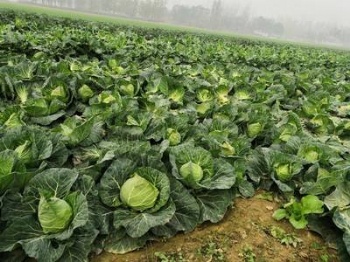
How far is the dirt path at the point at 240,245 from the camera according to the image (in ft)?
6.18

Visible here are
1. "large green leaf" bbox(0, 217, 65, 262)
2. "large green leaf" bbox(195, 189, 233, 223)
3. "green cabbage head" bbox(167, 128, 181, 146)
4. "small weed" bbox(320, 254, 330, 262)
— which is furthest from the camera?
"green cabbage head" bbox(167, 128, 181, 146)

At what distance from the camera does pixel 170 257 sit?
1866 millimetres

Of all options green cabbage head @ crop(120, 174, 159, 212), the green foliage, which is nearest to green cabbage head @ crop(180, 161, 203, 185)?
green cabbage head @ crop(120, 174, 159, 212)

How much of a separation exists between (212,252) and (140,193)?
540 millimetres

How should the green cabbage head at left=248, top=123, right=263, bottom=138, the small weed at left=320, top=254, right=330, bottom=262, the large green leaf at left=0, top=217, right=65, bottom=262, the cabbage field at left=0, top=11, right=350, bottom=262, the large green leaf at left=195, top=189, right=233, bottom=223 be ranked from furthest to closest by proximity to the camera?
1. the green cabbage head at left=248, top=123, right=263, bottom=138
2. the large green leaf at left=195, top=189, right=233, bottom=223
3. the small weed at left=320, top=254, right=330, bottom=262
4. the cabbage field at left=0, top=11, right=350, bottom=262
5. the large green leaf at left=0, top=217, right=65, bottom=262

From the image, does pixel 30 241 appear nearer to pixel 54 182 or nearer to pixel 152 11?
pixel 54 182

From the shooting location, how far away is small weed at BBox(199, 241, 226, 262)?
1896 mm

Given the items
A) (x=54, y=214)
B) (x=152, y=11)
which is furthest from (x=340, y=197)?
(x=152, y=11)

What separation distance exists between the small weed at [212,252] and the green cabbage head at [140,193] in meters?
0.40

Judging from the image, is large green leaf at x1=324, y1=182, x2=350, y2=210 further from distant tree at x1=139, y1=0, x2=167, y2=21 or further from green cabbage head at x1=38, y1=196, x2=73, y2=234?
distant tree at x1=139, y1=0, x2=167, y2=21

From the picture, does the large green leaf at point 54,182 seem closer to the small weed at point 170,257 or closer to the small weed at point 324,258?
the small weed at point 170,257

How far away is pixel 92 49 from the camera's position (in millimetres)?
6961

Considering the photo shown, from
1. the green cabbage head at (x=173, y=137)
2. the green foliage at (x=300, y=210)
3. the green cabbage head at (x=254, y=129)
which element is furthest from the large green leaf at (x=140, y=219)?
the green cabbage head at (x=254, y=129)

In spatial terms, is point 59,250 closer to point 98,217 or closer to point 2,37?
point 98,217
